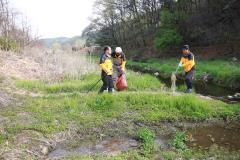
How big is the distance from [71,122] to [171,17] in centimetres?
3128

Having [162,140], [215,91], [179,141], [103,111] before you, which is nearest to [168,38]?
[215,91]

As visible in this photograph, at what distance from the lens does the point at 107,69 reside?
14.3 meters

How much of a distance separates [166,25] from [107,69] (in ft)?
91.9

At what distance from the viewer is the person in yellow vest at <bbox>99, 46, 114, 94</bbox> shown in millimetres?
14258

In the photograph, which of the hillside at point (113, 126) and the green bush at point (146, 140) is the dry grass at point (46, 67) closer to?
the hillside at point (113, 126)

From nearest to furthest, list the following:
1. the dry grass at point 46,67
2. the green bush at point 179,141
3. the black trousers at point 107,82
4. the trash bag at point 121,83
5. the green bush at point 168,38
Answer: the green bush at point 179,141, the black trousers at point 107,82, the trash bag at point 121,83, the dry grass at point 46,67, the green bush at point 168,38

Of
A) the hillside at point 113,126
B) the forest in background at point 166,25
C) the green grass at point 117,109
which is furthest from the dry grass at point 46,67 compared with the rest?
the forest in background at point 166,25

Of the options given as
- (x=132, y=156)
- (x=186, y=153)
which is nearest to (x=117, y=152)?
(x=132, y=156)

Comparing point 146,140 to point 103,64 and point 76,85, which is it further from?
point 76,85

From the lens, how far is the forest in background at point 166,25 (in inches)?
1283

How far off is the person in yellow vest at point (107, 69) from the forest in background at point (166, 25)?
17.3m

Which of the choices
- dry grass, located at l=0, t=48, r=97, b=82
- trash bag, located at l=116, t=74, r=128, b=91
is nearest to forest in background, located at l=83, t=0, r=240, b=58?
dry grass, located at l=0, t=48, r=97, b=82

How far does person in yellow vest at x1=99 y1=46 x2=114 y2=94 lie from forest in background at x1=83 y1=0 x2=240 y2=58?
17.3 metres

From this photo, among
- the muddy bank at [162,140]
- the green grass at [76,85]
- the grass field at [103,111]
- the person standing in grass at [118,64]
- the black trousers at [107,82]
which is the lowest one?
the muddy bank at [162,140]
